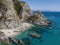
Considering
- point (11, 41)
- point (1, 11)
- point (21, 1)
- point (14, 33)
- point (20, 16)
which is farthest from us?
point (21, 1)

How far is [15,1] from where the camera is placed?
11525cm

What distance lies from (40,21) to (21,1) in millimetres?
19916

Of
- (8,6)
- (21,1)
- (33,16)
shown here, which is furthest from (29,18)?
(8,6)

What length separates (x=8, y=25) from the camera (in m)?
91.2

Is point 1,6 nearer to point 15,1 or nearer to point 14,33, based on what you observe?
point 14,33

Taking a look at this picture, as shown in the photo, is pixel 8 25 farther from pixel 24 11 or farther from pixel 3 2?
pixel 24 11

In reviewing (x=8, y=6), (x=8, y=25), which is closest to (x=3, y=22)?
(x=8, y=25)

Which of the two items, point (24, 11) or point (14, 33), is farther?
point (24, 11)

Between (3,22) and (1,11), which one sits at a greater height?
(1,11)

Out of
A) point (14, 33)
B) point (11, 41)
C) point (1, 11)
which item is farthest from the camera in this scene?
point (1, 11)

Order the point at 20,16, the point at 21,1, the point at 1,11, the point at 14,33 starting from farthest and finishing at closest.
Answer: the point at 21,1, the point at 20,16, the point at 1,11, the point at 14,33

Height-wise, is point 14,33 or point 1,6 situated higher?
point 1,6

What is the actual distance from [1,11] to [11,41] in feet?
91.8

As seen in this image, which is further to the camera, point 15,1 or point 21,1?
point 21,1
